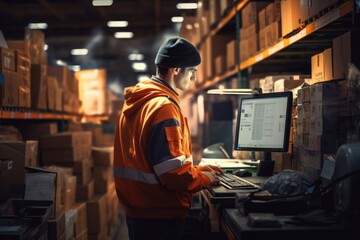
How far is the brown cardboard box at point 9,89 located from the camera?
11.4ft

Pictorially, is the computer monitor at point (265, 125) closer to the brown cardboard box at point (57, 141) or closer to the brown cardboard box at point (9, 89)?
the brown cardboard box at point (9, 89)

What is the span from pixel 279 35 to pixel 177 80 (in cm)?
126

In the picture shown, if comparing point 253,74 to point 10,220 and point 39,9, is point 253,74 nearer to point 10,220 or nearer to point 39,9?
point 10,220

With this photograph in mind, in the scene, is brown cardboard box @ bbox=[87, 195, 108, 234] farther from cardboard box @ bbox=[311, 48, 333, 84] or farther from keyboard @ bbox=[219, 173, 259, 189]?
cardboard box @ bbox=[311, 48, 333, 84]

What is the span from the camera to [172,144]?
223cm

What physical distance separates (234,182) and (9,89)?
2120 millimetres

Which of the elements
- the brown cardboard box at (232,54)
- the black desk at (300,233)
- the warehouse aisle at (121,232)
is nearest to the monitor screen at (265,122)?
the black desk at (300,233)

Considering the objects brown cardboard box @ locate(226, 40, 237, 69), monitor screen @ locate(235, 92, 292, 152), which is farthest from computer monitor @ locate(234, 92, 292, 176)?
brown cardboard box @ locate(226, 40, 237, 69)

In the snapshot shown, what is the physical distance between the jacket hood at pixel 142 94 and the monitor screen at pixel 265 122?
30.5 inches

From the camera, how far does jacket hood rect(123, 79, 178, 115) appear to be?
7.86 feet

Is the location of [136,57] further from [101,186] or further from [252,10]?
[252,10]

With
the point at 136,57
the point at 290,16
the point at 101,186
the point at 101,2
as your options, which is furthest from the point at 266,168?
the point at 136,57

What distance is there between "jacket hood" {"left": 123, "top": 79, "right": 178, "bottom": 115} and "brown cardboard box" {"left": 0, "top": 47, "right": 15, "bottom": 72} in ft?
4.93

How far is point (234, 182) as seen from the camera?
8.40ft
